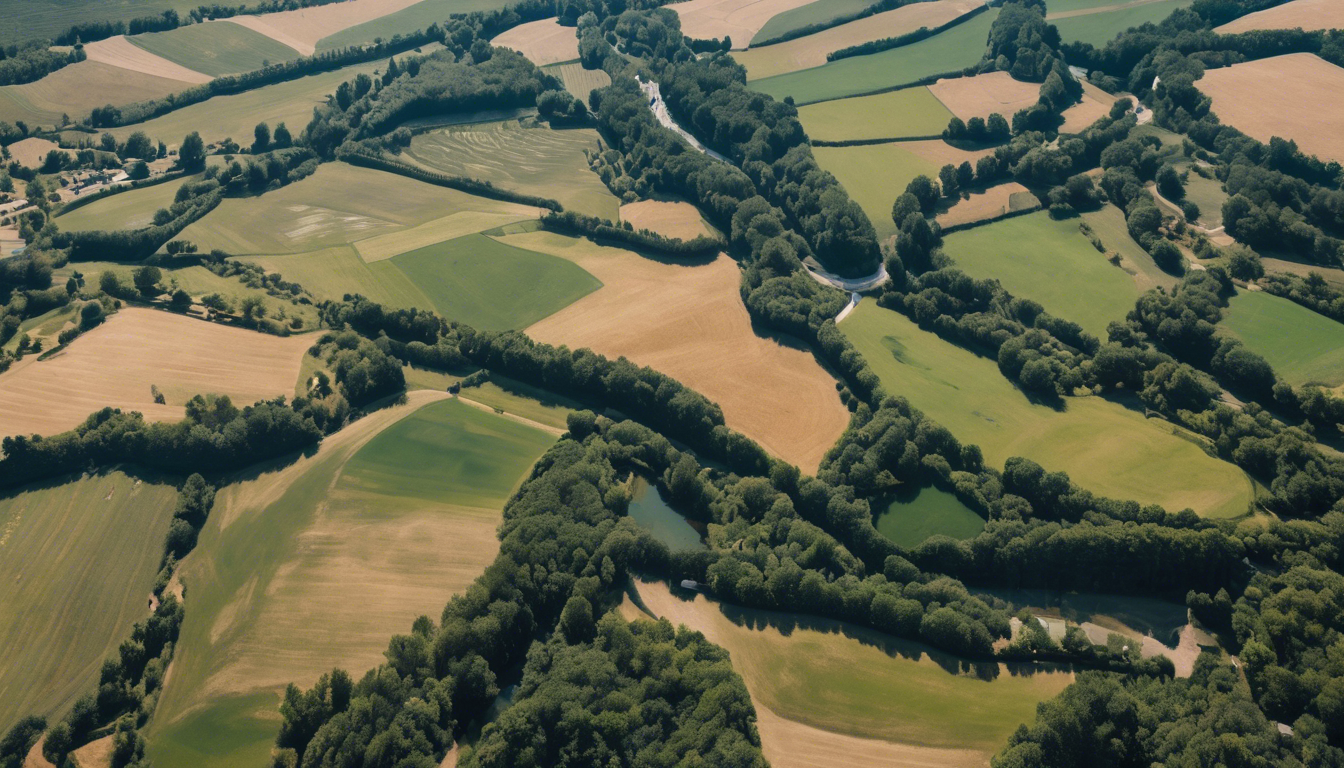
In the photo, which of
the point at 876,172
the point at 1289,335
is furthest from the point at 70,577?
the point at 1289,335

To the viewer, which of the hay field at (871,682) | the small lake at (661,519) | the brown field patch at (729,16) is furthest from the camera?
the brown field patch at (729,16)

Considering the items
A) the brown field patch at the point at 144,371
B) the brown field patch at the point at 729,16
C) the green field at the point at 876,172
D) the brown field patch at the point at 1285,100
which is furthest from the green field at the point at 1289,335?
the brown field patch at the point at 144,371

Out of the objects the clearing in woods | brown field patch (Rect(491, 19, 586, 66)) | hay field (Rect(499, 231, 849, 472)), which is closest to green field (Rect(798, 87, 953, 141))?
hay field (Rect(499, 231, 849, 472))

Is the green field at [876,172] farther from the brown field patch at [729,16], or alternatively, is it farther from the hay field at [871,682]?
the hay field at [871,682]

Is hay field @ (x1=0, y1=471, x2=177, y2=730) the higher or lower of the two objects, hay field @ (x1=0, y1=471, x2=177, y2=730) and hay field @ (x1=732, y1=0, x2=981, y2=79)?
the lower

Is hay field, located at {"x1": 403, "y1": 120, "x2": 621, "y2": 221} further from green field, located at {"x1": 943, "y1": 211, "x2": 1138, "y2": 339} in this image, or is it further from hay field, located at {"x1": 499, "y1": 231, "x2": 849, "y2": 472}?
green field, located at {"x1": 943, "y1": 211, "x2": 1138, "y2": 339}

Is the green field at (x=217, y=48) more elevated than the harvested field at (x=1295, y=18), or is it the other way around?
the green field at (x=217, y=48)

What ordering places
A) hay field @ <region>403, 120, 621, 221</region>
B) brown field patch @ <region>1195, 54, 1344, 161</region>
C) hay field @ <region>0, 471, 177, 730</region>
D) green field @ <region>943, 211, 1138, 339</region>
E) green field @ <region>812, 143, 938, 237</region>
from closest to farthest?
hay field @ <region>0, 471, 177, 730</region> → green field @ <region>943, 211, 1138, 339</region> → green field @ <region>812, 143, 938, 237</region> → brown field patch @ <region>1195, 54, 1344, 161</region> → hay field @ <region>403, 120, 621, 221</region>
